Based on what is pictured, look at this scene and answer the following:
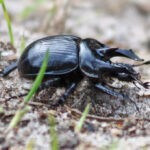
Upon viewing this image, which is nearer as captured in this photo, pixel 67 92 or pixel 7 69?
pixel 67 92

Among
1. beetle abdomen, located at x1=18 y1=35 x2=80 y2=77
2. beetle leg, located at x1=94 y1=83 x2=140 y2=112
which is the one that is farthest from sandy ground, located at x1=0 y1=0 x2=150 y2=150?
beetle abdomen, located at x1=18 y1=35 x2=80 y2=77

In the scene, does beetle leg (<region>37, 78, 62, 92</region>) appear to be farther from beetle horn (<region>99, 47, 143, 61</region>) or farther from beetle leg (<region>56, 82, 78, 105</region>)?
beetle horn (<region>99, 47, 143, 61</region>)

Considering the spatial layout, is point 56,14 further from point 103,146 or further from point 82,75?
point 103,146

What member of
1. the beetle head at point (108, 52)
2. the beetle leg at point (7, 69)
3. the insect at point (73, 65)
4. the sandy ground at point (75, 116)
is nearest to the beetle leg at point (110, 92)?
the insect at point (73, 65)

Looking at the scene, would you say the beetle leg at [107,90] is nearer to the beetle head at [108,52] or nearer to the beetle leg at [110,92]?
the beetle leg at [110,92]

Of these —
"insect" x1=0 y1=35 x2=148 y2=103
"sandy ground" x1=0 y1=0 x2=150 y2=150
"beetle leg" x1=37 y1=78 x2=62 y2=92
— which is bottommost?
"sandy ground" x1=0 y1=0 x2=150 y2=150

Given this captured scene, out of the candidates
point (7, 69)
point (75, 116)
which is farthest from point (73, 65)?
point (7, 69)

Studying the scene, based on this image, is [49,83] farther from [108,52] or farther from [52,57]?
[108,52]
